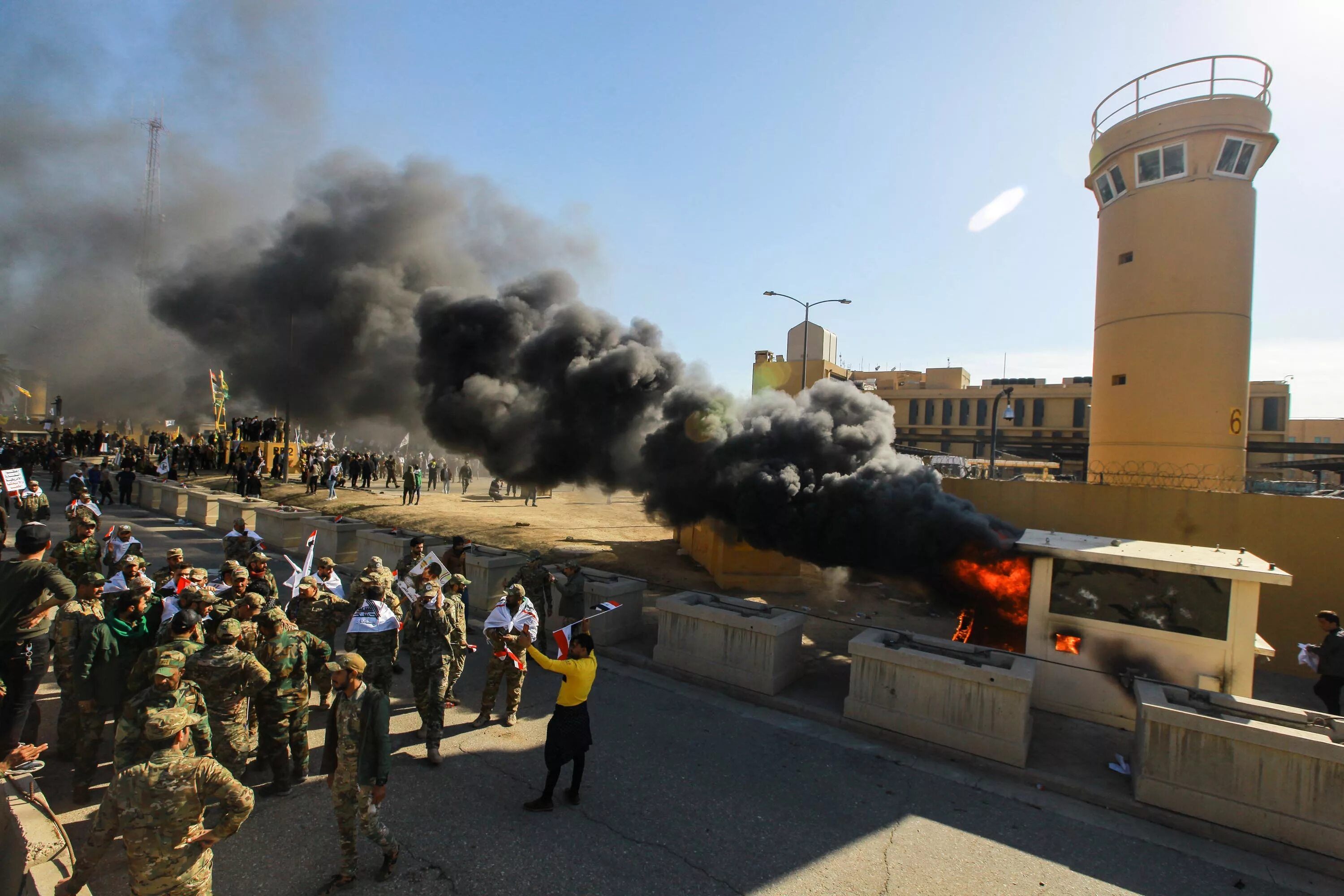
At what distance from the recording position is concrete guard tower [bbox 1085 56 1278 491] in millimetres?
13055

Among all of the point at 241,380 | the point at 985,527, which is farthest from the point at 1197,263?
the point at 241,380

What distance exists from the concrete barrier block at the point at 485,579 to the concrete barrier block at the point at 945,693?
5465mm

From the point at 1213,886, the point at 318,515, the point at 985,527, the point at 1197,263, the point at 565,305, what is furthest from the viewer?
the point at 318,515

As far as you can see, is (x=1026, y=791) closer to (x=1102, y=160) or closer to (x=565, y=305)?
(x=565, y=305)

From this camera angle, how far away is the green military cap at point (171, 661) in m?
3.56

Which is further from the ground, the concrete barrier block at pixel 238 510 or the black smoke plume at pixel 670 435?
the black smoke plume at pixel 670 435

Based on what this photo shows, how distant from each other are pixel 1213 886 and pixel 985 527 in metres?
4.17

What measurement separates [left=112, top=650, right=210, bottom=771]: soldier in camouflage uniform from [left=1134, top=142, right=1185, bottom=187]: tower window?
17.6 m

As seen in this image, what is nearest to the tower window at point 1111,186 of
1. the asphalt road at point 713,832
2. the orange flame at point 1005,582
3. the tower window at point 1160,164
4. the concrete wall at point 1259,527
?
the tower window at point 1160,164

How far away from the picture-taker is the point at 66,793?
15.5 ft

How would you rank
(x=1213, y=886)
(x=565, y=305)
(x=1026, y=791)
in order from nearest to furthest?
1. (x=1213, y=886)
2. (x=1026, y=791)
3. (x=565, y=305)

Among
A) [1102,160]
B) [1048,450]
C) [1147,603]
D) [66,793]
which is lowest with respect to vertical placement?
[66,793]

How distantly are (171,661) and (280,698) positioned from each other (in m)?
1.13

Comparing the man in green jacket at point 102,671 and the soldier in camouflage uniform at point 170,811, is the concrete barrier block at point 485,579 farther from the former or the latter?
the soldier in camouflage uniform at point 170,811
